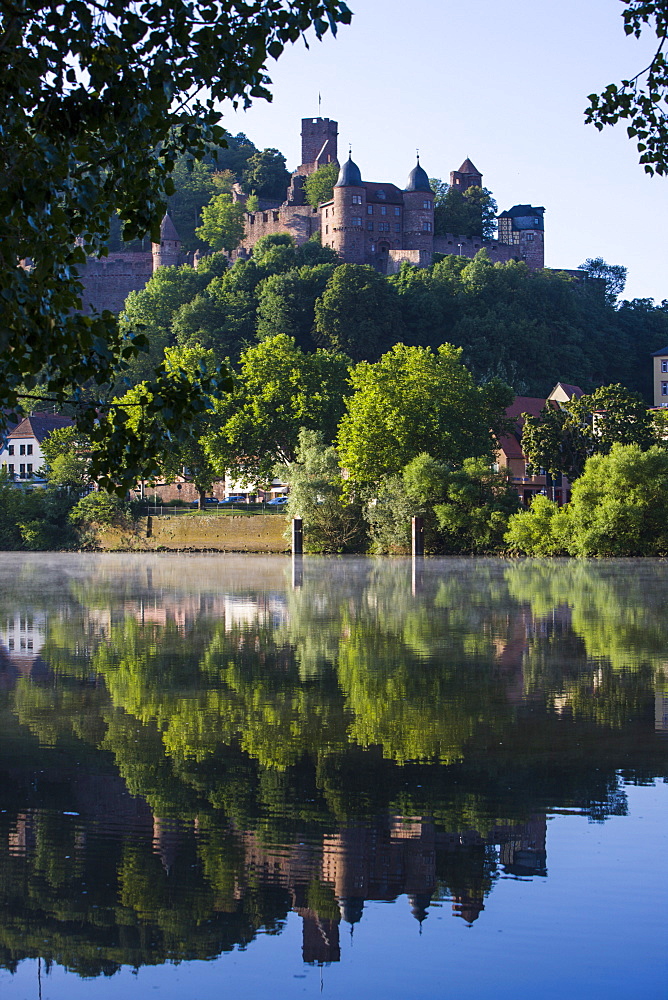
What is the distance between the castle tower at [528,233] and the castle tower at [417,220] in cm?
1173

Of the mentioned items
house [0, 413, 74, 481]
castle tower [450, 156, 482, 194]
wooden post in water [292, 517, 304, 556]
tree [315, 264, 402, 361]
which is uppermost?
castle tower [450, 156, 482, 194]

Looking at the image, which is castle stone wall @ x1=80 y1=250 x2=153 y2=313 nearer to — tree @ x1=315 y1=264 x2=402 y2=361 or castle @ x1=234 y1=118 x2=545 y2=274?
castle @ x1=234 y1=118 x2=545 y2=274

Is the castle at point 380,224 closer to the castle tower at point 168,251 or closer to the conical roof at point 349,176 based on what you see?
the conical roof at point 349,176

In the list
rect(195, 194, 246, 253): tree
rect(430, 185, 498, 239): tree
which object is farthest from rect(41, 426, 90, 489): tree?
rect(430, 185, 498, 239): tree

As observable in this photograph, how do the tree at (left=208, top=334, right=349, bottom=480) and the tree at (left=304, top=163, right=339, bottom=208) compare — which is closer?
the tree at (left=208, top=334, right=349, bottom=480)

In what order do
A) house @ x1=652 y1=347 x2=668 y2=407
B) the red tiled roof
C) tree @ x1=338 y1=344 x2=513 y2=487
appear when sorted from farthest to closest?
house @ x1=652 y1=347 x2=668 y2=407, the red tiled roof, tree @ x1=338 y1=344 x2=513 y2=487

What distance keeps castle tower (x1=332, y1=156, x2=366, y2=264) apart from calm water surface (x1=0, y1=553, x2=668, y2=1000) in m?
105

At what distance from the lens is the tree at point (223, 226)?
424ft

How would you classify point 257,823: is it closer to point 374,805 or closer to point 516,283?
point 374,805

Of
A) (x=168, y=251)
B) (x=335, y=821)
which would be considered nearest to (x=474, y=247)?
(x=168, y=251)

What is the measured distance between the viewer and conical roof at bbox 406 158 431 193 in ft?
409

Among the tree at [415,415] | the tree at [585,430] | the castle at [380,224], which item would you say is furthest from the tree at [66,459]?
the castle at [380,224]

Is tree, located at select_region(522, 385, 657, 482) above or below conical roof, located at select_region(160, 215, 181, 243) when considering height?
below

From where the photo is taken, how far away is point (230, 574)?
141 feet
